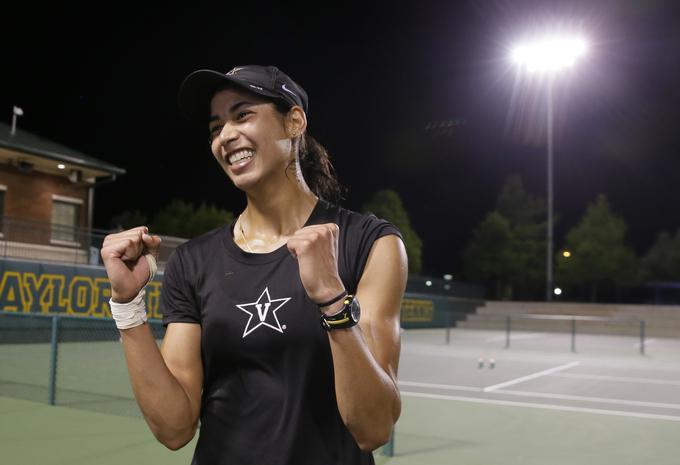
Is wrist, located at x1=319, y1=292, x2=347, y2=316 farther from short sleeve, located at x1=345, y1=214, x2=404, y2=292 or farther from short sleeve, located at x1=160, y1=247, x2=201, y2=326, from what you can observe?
short sleeve, located at x1=160, y1=247, x2=201, y2=326

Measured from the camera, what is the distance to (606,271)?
50.6 meters

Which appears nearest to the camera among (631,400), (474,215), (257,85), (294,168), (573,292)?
(257,85)

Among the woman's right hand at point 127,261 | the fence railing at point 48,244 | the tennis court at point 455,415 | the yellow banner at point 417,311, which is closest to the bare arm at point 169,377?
the woman's right hand at point 127,261

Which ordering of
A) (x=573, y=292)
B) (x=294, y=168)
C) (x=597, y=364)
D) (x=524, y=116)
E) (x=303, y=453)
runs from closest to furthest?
(x=303, y=453)
(x=294, y=168)
(x=597, y=364)
(x=524, y=116)
(x=573, y=292)

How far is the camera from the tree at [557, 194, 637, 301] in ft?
166

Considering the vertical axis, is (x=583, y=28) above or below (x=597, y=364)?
above

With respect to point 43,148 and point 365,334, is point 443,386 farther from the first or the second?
point 43,148

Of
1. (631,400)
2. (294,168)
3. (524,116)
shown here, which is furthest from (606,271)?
(294,168)

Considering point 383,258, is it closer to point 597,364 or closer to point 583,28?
point 597,364

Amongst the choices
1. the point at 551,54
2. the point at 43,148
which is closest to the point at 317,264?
the point at 43,148

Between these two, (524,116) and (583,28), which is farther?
(524,116)

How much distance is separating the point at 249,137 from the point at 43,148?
25.3 m

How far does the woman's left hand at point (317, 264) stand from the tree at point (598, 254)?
172 feet

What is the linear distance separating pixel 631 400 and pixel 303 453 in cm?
1040
